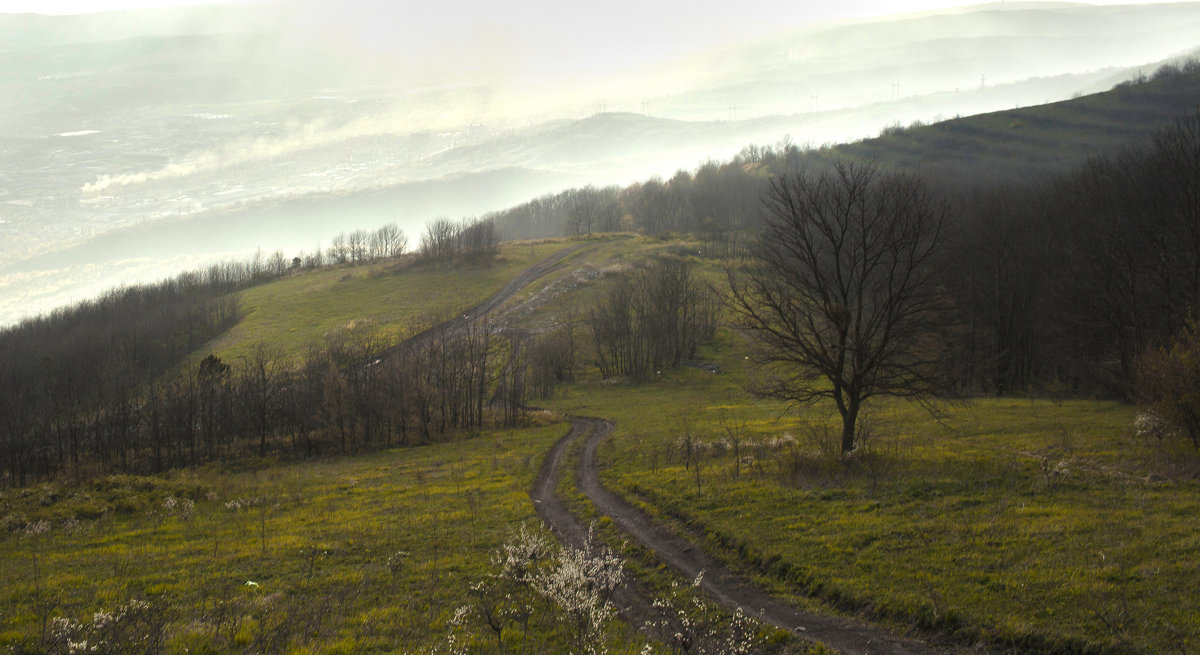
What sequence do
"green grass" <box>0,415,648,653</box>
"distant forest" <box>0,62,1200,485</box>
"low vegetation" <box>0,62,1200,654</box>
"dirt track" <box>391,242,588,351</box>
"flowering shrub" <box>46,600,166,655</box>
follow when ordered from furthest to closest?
"dirt track" <box>391,242,588,351</box>, "distant forest" <box>0,62,1200,485</box>, "green grass" <box>0,415,648,653</box>, "low vegetation" <box>0,62,1200,654</box>, "flowering shrub" <box>46,600,166,655</box>

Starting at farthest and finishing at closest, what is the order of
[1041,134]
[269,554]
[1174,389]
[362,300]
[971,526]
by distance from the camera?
[1041,134], [362,300], [1174,389], [269,554], [971,526]

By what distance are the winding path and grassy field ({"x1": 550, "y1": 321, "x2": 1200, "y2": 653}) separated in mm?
446

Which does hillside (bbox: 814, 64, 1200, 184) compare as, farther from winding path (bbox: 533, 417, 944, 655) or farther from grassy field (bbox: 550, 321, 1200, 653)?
winding path (bbox: 533, 417, 944, 655)

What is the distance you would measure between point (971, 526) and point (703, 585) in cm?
609

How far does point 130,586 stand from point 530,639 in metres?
10.1

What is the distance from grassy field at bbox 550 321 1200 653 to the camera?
9.07 meters

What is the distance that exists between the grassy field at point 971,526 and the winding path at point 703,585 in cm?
45

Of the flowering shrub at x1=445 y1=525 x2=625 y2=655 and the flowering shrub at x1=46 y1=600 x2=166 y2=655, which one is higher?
the flowering shrub at x1=46 y1=600 x2=166 y2=655

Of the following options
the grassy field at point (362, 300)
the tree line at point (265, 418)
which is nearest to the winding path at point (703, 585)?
the tree line at point (265, 418)

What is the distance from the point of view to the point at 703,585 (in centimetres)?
1238

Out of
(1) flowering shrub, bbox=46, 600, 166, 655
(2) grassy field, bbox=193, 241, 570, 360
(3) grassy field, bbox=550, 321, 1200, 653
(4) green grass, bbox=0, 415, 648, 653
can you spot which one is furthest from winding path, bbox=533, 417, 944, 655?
(2) grassy field, bbox=193, 241, 570, 360

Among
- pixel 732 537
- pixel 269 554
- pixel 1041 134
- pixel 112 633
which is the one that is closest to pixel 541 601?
pixel 732 537

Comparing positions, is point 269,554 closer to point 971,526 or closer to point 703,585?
point 703,585

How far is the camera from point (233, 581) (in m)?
13.7
